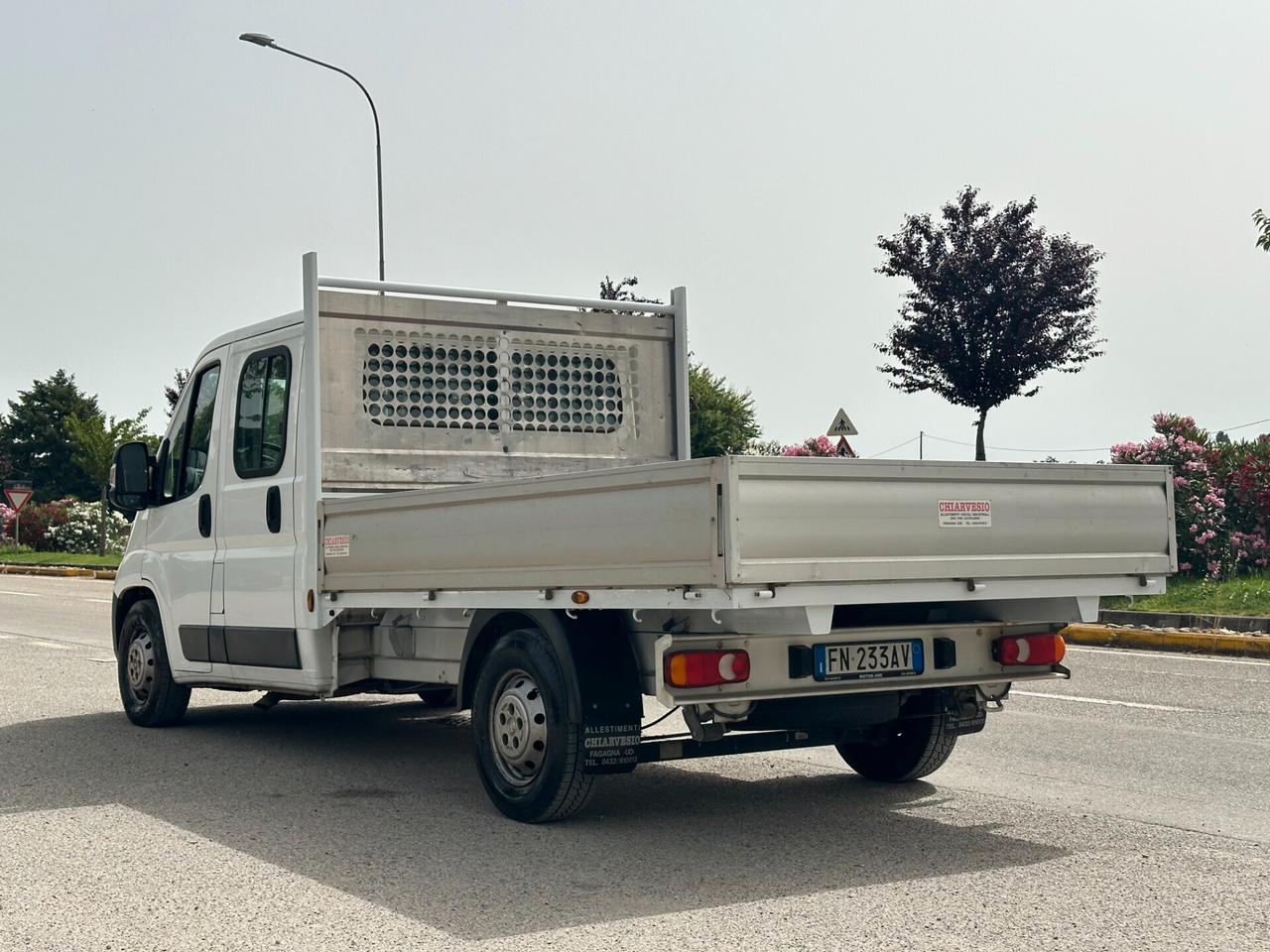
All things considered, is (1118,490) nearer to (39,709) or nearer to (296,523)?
(296,523)

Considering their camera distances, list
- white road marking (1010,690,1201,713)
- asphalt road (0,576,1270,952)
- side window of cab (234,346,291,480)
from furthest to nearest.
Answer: white road marking (1010,690,1201,713) < side window of cab (234,346,291,480) < asphalt road (0,576,1270,952)

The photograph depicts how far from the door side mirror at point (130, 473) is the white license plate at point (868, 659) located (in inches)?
191

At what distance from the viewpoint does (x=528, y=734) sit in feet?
21.2

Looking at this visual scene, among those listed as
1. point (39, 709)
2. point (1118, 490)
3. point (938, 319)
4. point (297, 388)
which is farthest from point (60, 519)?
point (1118, 490)

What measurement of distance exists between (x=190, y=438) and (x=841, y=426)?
17535mm

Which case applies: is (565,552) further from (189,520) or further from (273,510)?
(189,520)

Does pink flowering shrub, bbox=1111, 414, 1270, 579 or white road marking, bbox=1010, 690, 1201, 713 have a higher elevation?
pink flowering shrub, bbox=1111, 414, 1270, 579

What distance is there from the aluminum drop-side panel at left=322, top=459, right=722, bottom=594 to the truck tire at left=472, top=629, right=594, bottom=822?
1.13ft

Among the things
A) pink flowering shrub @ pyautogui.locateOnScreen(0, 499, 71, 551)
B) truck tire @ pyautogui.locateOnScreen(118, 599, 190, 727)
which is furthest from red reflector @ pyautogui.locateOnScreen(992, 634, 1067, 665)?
pink flowering shrub @ pyautogui.locateOnScreen(0, 499, 71, 551)

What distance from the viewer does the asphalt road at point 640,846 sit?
4879 millimetres

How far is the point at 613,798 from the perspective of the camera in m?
7.23

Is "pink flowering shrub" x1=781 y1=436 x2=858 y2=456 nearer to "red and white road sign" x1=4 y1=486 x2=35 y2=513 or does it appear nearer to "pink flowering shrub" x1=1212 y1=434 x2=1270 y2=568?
"pink flowering shrub" x1=1212 y1=434 x2=1270 y2=568

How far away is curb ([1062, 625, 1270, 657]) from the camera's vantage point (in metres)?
14.7

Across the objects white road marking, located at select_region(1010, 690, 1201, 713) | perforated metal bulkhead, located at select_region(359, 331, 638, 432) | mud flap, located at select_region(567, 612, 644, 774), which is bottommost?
white road marking, located at select_region(1010, 690, 1201, 713)
